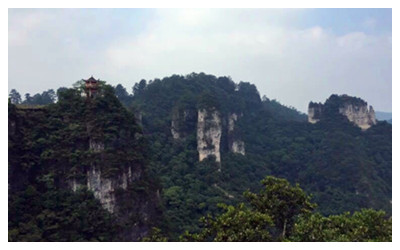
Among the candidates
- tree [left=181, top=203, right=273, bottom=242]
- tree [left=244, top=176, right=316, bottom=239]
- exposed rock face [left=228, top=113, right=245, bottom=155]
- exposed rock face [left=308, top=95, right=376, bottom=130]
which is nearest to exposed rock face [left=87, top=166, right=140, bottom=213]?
tree [left=181, top=203, right=273, bottom=242]

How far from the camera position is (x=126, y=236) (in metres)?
18.2

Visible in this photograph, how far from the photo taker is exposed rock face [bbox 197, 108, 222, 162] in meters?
34.0

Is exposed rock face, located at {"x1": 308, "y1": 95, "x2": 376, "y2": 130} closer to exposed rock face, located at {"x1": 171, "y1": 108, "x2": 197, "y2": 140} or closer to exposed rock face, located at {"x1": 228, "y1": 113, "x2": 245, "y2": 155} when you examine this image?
exposed rock face, located at {"x1": 228, "y1": 113, "x2": 245, "y2": 155}

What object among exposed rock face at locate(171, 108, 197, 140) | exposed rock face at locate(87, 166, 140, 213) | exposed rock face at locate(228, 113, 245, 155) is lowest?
exposed rock face at locate(87, 166, 140, 213)

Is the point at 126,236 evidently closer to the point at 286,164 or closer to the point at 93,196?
the point at 93,196

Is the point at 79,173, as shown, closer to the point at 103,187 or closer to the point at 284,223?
the point at 103,187

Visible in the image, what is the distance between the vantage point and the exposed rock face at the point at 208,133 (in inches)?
1339

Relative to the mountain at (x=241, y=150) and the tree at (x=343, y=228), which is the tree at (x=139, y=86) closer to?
the mountain at (x=241, y=150)

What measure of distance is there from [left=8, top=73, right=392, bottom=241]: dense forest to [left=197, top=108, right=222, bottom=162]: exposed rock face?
0.20 metres

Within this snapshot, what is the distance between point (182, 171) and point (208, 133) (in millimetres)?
4195

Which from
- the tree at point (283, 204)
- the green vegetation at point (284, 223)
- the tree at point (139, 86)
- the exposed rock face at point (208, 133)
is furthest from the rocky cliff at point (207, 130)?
the tree at point (283, 204)

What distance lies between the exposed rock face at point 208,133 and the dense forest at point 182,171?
20 centimetres

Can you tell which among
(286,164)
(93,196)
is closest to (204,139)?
(286,164)

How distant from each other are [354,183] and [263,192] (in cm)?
2770
